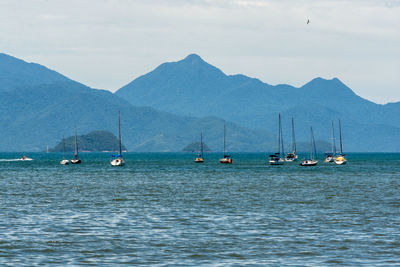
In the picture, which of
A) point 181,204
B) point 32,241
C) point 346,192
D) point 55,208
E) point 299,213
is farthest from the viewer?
point 346,192

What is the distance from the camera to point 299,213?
179ft

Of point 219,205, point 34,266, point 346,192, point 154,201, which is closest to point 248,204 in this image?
point 219,205

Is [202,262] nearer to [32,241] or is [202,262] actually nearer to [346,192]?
[32,241]

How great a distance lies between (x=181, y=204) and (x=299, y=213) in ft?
42.3

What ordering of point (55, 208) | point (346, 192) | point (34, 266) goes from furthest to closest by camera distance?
point (346, 192) < point (55, 208) < point (34, 266)

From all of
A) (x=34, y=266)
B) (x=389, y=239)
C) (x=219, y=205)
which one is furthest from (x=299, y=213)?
(x=34, y=266)

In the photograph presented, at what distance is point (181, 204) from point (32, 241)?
84.8ft

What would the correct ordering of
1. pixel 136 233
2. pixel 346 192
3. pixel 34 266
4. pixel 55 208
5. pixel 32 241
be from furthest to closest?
1. pixel 346 192
2. pixel 55 208
3. pixel 136 233
4. pixel 32 241
5. pixel 34 266

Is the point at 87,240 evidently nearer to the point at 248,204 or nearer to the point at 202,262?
the point at 202,262

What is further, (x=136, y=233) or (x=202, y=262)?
(x=136, y=233)

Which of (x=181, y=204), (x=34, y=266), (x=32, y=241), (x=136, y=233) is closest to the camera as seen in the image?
(x=34, y=266)

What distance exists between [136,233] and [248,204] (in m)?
23.2

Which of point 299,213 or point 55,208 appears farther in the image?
point 55,208

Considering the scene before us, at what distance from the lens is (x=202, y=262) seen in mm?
33156
